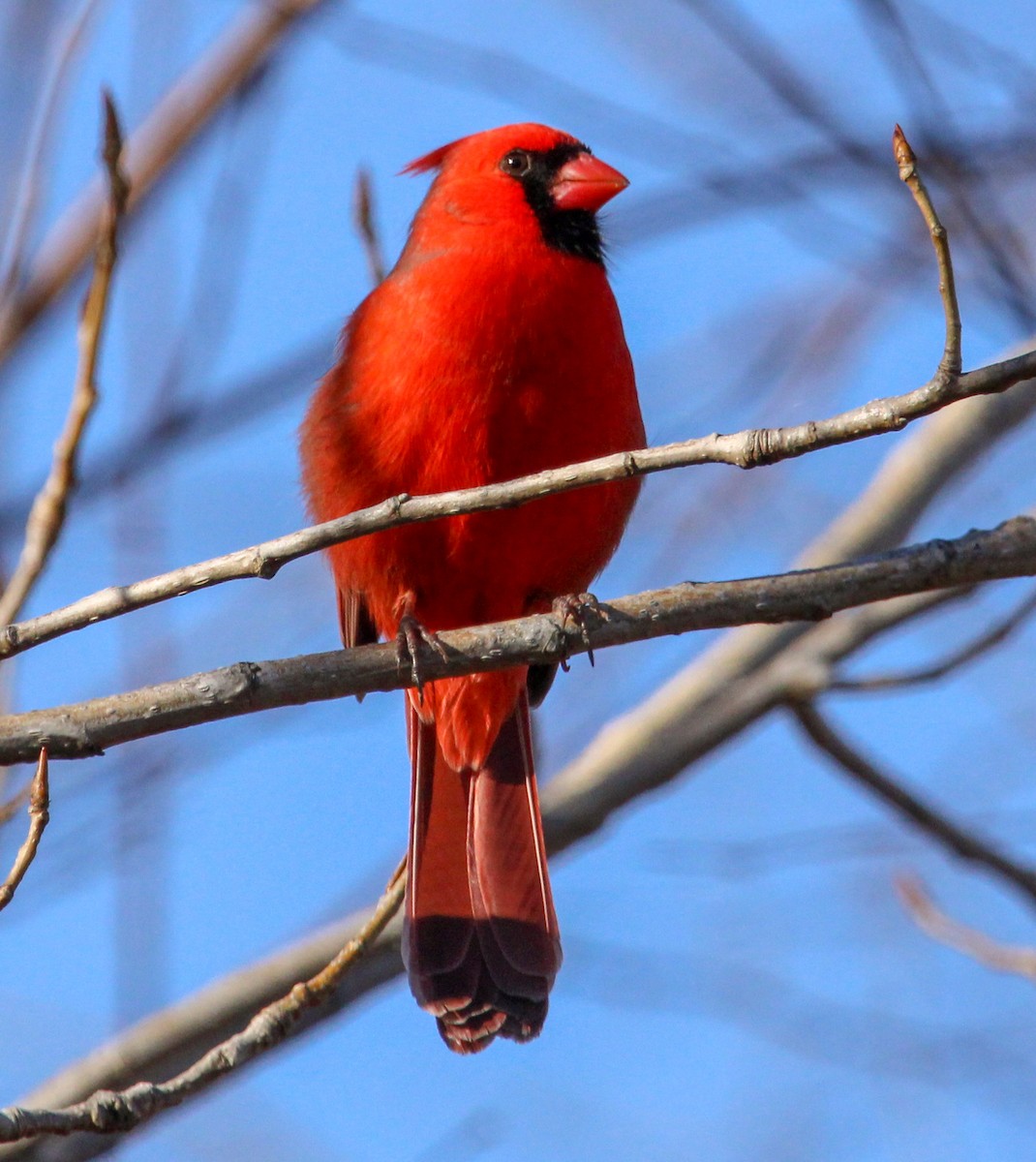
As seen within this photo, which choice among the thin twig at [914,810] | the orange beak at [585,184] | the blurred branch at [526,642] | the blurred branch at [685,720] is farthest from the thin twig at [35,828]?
the orange beak at [585,184]

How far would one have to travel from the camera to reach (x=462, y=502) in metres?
2.21

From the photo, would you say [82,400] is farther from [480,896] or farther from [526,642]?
[480,896]

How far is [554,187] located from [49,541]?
67.6 inches

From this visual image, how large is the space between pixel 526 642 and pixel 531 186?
5.29 ft

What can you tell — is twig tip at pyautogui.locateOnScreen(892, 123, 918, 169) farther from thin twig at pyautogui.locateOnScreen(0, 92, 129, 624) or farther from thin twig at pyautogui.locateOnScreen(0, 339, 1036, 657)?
thin twig at pyautogui.locateOnScreen(0, 92, 129, 624)

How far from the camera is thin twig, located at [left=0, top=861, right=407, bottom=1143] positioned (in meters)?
1.95

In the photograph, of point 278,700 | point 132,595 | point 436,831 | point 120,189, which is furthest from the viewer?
point 436,831

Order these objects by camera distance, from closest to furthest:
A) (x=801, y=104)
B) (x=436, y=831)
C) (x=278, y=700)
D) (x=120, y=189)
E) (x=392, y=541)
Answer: (x=278, y=700) < (x=120, y=189) < (x=801, y=104) < (x=392, y=541) < (x=436, y=831)

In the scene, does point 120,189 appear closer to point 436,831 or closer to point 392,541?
point 392,541

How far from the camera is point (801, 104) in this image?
3.17 m

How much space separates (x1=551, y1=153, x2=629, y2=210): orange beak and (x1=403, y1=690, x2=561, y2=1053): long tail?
1199mm

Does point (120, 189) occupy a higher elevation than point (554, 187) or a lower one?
lower

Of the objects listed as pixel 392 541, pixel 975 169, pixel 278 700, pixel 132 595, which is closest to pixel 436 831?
pixel 392 541

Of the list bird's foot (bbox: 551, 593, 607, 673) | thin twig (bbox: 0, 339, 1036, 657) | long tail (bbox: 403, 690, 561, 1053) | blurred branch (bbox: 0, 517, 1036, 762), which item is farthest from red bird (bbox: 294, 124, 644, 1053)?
thin twig (bbox: 0, 339, 1036, 657)
